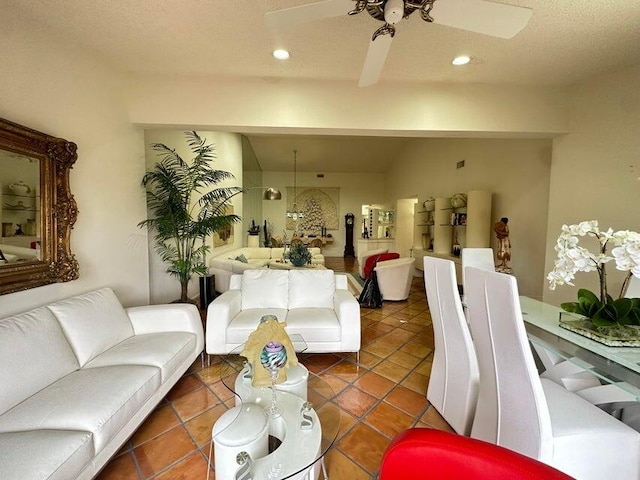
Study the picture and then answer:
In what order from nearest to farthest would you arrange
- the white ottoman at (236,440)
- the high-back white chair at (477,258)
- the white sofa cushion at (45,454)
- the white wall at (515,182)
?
the white sofa cushion at (45,454), the white ottoman at (236,440), the high-back white chair at (477,258), the white wall at (515,182)

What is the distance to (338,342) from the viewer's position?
2.39 m

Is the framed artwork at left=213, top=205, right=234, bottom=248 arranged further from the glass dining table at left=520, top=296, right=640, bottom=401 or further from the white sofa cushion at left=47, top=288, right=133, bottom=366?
the glass dining table at left=520, top=296, right=640, bottom=401

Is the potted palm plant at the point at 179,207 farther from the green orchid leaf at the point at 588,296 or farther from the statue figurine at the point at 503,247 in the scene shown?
the statue figurine at the point at 503,247

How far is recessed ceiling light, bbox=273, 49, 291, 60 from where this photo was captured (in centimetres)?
229

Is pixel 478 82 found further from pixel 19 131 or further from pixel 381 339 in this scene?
pixel 19 131

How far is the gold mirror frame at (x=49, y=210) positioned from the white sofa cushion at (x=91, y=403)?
2.54 ft

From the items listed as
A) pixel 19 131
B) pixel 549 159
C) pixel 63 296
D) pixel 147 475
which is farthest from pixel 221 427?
pixel 549 159

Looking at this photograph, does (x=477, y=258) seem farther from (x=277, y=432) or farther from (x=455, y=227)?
(x=455, y=227)

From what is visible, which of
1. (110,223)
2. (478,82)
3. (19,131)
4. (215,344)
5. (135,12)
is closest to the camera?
(19,131)

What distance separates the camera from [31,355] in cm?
148

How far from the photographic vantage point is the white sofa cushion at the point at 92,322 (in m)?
1.75

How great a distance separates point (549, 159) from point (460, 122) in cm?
149

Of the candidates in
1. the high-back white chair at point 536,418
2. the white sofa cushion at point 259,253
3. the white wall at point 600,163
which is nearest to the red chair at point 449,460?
the high-back white chair at point 536,418

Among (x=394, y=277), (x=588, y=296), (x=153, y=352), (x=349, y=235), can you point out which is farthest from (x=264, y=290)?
(x=349, y=235)
